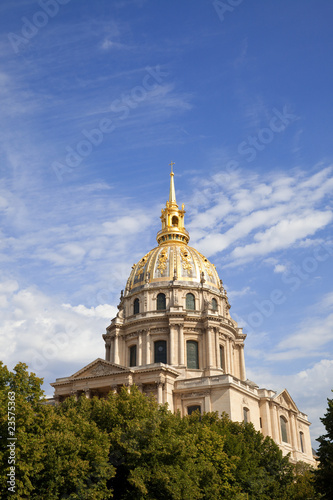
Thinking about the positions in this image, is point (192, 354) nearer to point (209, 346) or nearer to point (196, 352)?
point (196, 352)

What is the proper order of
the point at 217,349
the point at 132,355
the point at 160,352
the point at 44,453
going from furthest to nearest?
the point at 132,355 < the point at 217,349 < the point at 160,352 < the point at 44,453

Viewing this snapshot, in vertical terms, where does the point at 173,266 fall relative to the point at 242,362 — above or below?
above

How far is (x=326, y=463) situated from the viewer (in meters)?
35.8

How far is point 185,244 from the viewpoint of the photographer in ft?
286

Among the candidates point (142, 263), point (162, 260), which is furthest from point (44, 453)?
point (142, 263)

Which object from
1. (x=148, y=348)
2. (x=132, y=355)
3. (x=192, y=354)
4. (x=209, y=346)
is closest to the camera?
(x=209, y=346)

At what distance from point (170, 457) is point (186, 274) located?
45.2 m

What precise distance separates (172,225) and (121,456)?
56119 millimetres

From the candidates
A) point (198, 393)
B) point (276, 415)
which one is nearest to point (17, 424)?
point (198, 393)

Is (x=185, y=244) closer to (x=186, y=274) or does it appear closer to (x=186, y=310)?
(x=186, y=274)

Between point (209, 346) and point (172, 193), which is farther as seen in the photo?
point (172, 193)

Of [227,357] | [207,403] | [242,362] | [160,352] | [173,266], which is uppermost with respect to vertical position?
[173,266]

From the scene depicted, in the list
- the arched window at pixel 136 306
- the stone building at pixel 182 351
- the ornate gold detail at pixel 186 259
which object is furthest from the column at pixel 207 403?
the ornate gold detail at pixel 186 259

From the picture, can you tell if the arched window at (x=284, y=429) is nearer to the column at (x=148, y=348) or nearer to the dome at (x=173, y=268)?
the column at (x=148, y=348)
